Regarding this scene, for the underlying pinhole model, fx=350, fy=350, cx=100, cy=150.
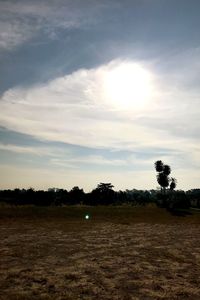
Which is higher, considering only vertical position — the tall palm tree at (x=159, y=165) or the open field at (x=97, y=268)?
the tall palm tree at (x=159, y=165)

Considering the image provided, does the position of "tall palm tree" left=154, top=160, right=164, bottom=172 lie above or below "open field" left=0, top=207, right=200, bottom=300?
above

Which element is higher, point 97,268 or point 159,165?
point 159,165

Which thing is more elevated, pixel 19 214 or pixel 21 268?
pixel 19 214

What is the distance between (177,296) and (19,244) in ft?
38.9

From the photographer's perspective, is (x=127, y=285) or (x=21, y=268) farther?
(x=21, y=268)

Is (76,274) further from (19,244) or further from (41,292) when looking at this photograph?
(19,244)

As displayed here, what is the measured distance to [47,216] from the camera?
134 feet

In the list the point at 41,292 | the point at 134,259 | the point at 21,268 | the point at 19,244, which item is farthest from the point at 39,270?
the point at 19,244

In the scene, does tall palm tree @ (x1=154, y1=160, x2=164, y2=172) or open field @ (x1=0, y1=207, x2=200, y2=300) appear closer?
→ open field @ (x1=0, y1=207, x2=200, y2=300)

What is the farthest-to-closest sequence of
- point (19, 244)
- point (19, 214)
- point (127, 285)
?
point (19, 214), point (19, 244), point (127, 285)

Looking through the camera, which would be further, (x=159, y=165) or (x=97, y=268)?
(x=159, y=165)

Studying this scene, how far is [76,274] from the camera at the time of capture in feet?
41.7

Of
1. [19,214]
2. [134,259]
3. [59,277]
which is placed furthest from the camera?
[19,214]

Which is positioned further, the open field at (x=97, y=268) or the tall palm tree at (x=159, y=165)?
the tall palm tree at (x=159, y=165)
